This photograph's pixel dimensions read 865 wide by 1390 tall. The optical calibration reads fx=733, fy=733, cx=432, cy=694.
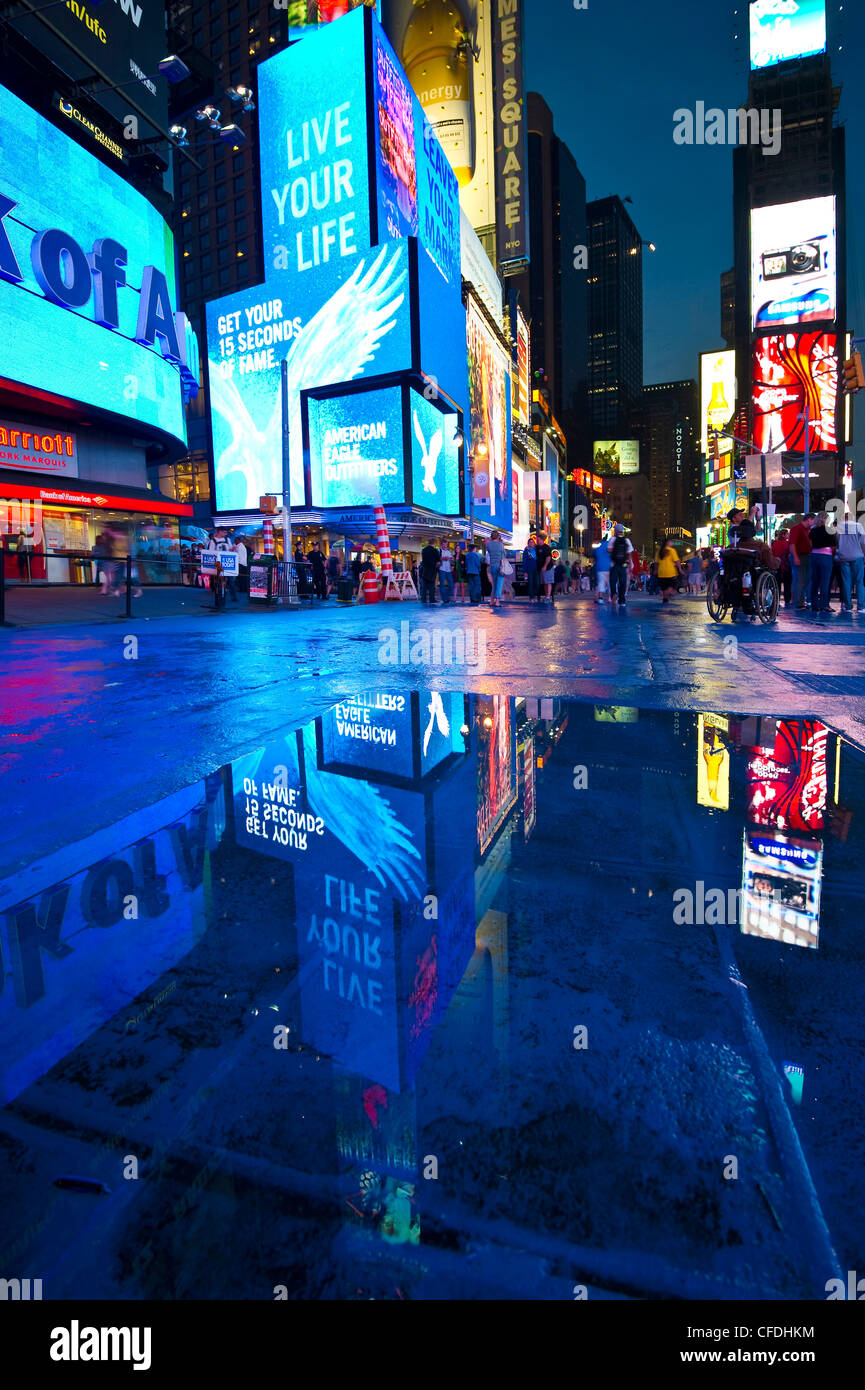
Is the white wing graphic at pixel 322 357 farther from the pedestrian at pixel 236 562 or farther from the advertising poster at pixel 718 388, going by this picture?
the advertising poster at pixel 718 388

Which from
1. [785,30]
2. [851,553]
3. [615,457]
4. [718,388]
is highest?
[785,30]

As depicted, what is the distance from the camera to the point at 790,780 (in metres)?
3.18

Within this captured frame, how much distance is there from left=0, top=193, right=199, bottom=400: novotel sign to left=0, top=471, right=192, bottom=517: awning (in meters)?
6.49

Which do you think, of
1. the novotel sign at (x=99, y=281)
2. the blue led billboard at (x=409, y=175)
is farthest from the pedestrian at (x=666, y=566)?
the blue led billboard at (x=409, y=175)

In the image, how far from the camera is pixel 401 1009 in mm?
1515

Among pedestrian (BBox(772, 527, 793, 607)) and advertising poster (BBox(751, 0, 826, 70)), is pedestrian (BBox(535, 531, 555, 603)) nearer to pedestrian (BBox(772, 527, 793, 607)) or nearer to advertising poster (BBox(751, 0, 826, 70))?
pedestrian (BBox(772, 527, 793, 607))

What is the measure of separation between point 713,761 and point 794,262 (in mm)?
62808

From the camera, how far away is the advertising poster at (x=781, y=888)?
6.05 feet

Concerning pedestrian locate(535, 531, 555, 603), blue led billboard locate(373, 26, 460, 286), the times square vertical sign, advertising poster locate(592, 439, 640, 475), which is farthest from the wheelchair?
advertising poster locate(592, 439, 640, 475)

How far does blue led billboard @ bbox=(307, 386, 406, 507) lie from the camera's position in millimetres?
33719

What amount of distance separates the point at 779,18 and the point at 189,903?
8980cm

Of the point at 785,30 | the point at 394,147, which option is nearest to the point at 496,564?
the point at 394,147

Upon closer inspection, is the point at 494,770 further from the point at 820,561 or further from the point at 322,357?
the point at 322,357

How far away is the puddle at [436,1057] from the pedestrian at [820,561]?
489 inches
